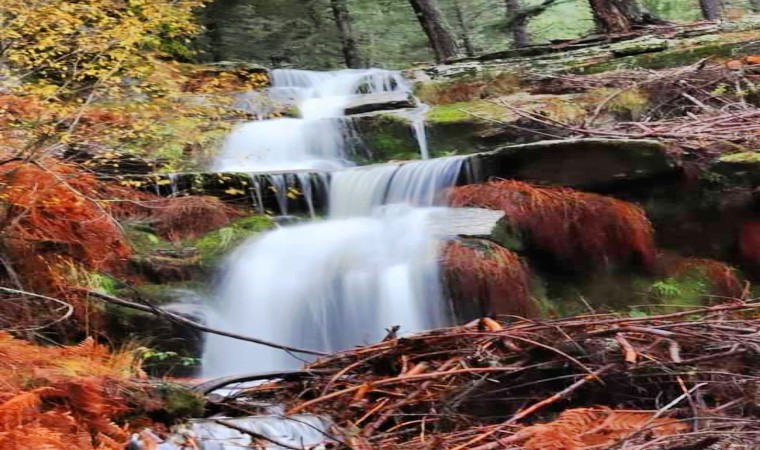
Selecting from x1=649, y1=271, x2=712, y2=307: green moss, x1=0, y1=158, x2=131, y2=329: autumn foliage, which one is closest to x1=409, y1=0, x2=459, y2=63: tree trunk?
x1=649, y1=271, x2=712, y2=307: green moss

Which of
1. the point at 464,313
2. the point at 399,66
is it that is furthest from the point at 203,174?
the point at 399,66

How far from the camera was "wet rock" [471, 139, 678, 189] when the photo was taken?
22.6 ft

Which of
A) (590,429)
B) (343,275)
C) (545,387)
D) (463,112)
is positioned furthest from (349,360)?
(463,112)

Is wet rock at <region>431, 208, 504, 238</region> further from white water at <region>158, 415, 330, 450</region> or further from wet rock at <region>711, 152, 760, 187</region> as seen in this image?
white water at <region>158, 415, 330, 450</region>

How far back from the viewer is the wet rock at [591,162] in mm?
6883

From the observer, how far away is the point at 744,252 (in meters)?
6.85

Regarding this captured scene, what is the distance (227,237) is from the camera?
278 inches

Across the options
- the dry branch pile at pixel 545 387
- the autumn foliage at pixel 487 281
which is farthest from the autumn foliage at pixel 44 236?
the autumn foliage at pixel 487 281

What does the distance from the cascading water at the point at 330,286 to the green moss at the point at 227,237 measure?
0.44ft

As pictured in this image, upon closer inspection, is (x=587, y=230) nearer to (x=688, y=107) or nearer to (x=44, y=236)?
(x=688, y=107)

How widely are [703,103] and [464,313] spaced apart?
4507 mm

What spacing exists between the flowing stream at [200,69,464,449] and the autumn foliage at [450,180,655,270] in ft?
Answer: 3.44

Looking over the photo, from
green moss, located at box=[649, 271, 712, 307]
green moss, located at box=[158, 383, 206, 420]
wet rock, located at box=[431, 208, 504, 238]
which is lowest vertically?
green moss, located at box=[649, 271, 712, 307]

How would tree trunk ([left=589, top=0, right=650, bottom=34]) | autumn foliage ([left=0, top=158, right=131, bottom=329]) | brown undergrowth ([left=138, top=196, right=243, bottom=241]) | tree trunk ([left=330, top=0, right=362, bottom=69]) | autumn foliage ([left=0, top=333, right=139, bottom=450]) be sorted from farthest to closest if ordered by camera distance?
tree trunk ([left=330, top=0, right=362, bottom=69]) → tree trunk ([left=589, top=0, right=650, bottom=34]) → brown undergrowth ([left=138, top=196, right=243, bottom=241]) → autumn foliage ([left=0, top=158, right=131, bottom=329]) → autumn foliage ([left=0, top=333, right=139, bottom=450])
